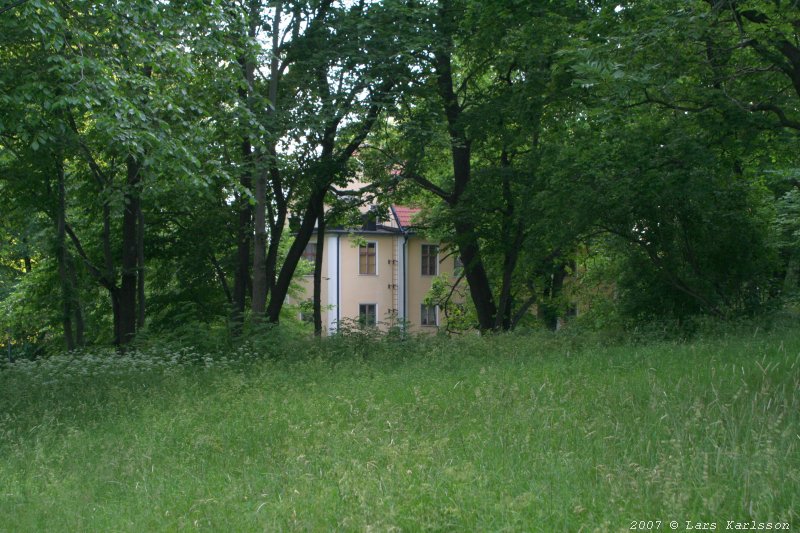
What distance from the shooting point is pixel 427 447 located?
609 centimetres

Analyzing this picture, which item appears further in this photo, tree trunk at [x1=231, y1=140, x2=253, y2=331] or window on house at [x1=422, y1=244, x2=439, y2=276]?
window on house at [x1=422, y1=244, x2=439, y2=276]

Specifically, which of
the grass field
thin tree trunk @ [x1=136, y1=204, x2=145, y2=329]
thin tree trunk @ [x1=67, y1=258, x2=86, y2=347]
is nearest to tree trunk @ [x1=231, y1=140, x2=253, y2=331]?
thin tree trunk @ [x1=136, y1=204, x2=145, y2=329]

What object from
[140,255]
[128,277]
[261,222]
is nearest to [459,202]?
[261,222]

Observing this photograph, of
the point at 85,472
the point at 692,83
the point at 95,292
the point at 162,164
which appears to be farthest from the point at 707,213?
the point at 95,292

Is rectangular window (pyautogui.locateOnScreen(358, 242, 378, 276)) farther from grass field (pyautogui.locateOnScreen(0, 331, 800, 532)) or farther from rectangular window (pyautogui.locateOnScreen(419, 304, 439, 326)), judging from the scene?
grass field (pyautogui.locateOnScreen(0, 331, 800, 532))

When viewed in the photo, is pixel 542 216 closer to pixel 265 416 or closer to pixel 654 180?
pixel 654 180

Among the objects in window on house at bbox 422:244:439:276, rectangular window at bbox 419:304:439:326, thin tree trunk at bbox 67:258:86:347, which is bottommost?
rectangular window at bbox 419:304:439:326

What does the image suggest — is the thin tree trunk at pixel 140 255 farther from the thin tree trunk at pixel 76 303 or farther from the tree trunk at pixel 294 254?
the tree trunk at pixel 294 254

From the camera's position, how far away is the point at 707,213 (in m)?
15.0

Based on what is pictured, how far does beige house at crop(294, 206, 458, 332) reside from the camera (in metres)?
48.2

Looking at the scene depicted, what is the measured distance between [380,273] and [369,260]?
41.3 inches

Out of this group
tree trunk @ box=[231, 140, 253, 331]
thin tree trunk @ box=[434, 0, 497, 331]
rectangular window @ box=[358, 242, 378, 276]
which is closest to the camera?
thin tree trunk @ box=[434, 0, 497, 331]

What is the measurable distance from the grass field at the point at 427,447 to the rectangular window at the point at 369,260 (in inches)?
1491

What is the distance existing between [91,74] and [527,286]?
67.5 feet
